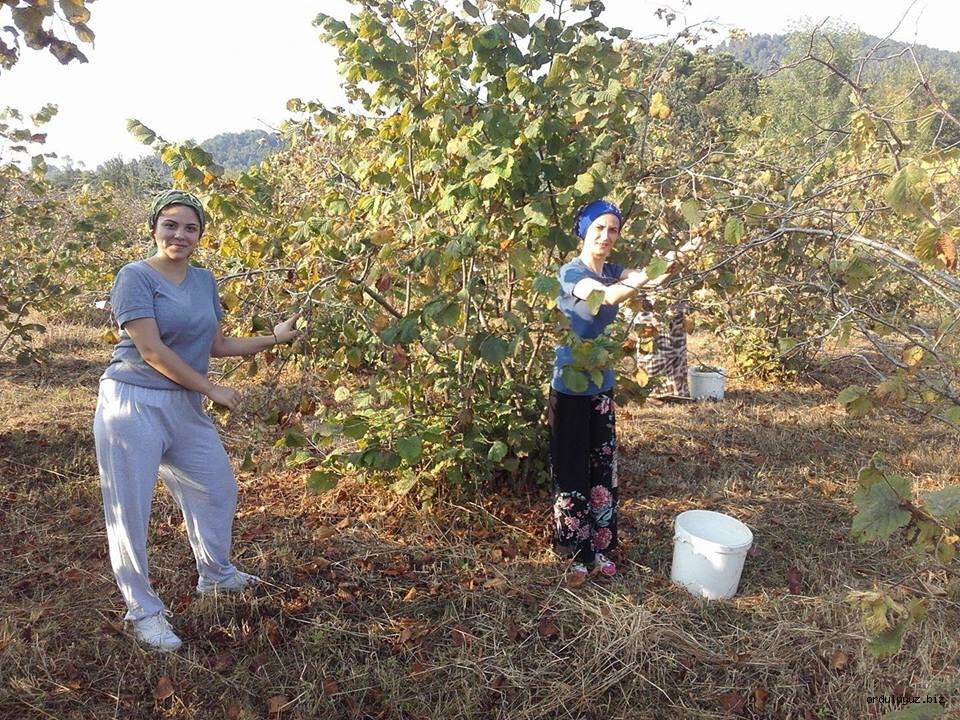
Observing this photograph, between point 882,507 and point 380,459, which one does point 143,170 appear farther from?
point 882,507

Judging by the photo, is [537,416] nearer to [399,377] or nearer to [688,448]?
[399,377]

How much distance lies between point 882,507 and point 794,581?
199 cm

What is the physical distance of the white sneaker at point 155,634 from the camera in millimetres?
2451

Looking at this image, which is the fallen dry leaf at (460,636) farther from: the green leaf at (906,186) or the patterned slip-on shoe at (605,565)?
the green leaf at (906,186)

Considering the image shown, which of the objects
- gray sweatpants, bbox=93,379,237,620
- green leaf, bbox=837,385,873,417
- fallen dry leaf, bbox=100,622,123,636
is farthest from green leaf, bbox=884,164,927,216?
fallen dry leaf, bbox=100,622,123,636

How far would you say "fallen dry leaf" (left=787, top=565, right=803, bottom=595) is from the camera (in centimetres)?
297

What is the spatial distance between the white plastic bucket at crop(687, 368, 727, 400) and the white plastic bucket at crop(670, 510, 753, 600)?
9.28ft

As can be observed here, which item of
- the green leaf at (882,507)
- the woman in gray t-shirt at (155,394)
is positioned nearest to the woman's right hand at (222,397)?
the woman in gray t-shirt at (155,394)

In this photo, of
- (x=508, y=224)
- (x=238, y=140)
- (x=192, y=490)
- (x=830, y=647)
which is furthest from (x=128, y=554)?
(x=238, y=140)

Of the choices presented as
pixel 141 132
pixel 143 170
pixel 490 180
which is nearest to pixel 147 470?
pixel 141 132

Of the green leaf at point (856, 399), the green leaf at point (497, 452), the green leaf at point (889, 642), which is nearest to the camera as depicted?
the green leaf at point (889, 642)

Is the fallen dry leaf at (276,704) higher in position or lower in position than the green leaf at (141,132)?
lower

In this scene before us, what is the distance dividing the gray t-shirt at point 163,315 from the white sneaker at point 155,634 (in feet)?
2.97

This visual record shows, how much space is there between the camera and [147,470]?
7.59 ft
